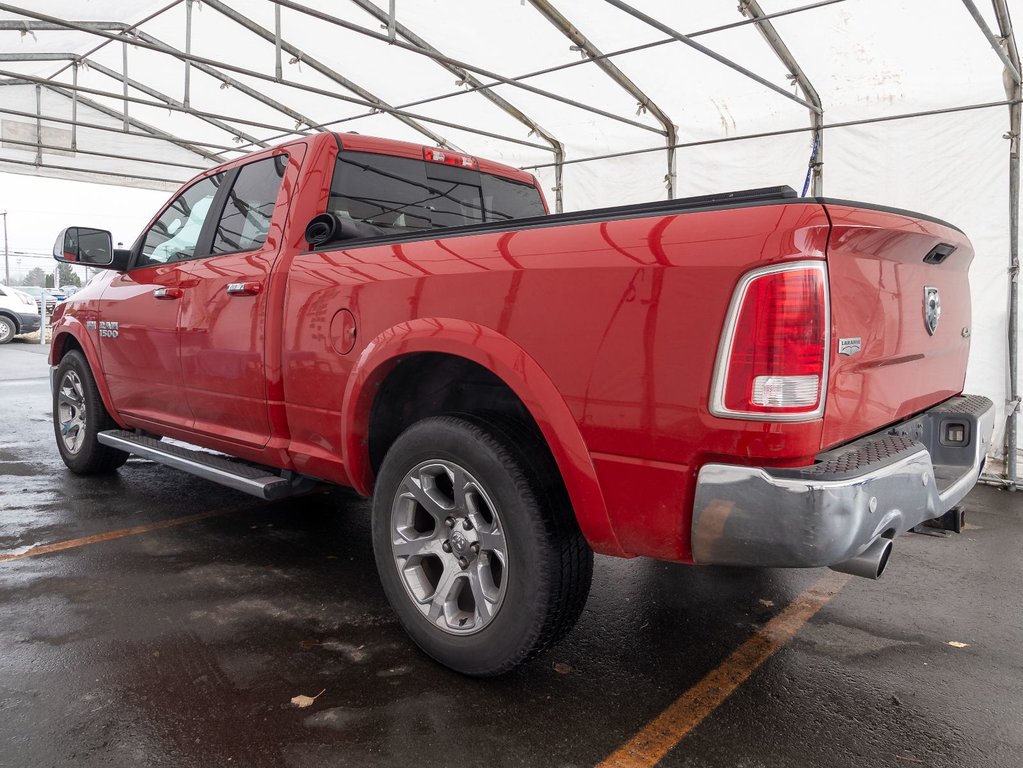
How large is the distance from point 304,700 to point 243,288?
1.78 meters

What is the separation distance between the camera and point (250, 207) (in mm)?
3600

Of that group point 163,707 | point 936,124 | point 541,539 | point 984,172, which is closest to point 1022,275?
point 984,172

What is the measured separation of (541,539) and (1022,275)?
17.5 ft

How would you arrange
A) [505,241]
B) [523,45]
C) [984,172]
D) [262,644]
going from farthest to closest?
[523,45]
[984,172]
[262,644]
[505,241]

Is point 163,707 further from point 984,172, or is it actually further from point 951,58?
point 951,58

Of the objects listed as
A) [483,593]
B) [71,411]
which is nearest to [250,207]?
[483,593]

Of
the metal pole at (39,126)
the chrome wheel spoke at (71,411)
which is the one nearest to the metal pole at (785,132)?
the chrome wheel spoke at (71,411)

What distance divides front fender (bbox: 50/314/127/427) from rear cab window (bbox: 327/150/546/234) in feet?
7.32

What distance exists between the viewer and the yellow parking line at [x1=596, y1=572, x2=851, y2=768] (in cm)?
212

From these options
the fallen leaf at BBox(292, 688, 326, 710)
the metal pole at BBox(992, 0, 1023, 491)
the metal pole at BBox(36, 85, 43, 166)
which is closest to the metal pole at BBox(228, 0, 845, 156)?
the metal pole at BBox(992, 0, 1023, 491)

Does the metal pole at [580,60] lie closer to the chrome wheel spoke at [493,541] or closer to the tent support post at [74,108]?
the tent support post at [74,108]

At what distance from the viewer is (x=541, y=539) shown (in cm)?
222

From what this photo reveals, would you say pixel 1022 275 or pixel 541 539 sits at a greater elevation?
pixel 1022 275

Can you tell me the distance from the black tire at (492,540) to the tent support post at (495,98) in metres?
7.24
